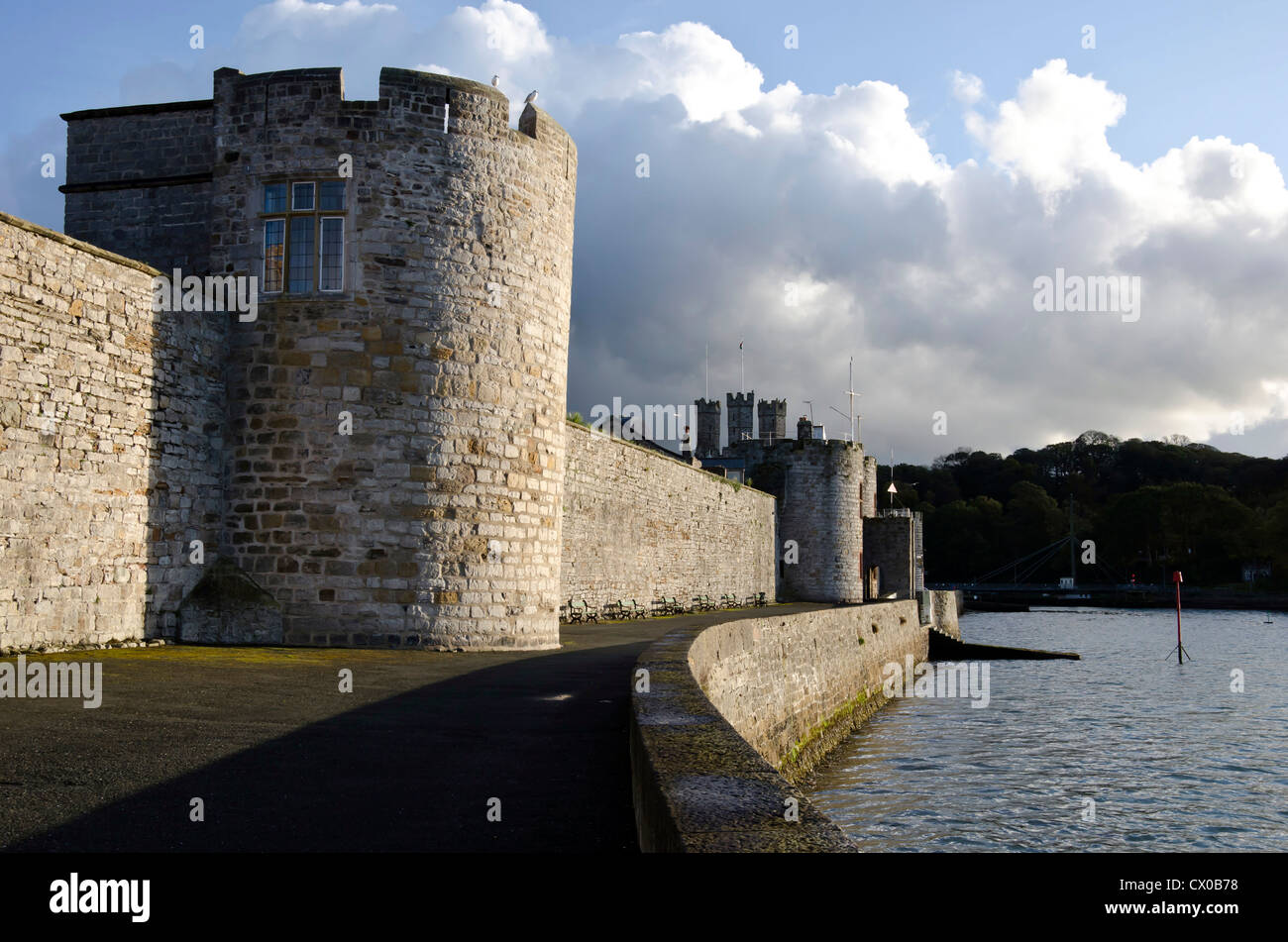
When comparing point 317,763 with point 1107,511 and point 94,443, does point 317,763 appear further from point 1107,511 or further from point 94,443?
point 1107,511

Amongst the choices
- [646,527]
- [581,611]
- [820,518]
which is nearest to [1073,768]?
[581,611]

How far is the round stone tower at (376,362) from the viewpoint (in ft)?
36.2

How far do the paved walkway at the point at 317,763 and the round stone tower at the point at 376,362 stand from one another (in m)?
2.38

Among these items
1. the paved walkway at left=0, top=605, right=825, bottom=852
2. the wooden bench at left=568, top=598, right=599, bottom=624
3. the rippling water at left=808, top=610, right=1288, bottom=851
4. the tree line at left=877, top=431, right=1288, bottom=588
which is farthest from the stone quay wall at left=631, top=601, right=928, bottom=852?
the tree line at left=877, top=431, right=1288, bottom=588

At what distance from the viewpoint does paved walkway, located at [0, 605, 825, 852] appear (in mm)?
3887

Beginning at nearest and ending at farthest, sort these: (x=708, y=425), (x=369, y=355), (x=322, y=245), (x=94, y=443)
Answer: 1. (x=94, y=443)
2. (x=369, y=355)
3. (x=322, y=245)
4. (x=708, y=425)

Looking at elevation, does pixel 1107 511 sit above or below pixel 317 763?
above

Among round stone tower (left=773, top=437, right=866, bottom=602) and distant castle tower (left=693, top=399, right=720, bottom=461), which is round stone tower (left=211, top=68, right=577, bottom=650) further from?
distant castle tower (left=693, top=399, right=720, bottom=461)

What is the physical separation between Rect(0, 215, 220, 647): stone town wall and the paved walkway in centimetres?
103

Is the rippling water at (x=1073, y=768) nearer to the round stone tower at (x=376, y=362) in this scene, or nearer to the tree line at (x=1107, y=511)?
the round stone tower at (x=376, y=362)

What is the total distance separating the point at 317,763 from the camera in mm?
5090

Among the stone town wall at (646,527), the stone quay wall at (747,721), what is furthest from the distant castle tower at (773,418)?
the stone quay wall at (747,721)

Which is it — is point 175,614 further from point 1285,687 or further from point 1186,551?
point 1186,551

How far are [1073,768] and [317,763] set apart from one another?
1366cm
